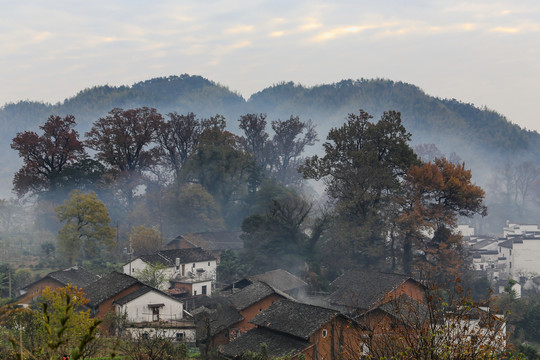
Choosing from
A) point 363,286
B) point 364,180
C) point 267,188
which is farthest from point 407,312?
point 267,188

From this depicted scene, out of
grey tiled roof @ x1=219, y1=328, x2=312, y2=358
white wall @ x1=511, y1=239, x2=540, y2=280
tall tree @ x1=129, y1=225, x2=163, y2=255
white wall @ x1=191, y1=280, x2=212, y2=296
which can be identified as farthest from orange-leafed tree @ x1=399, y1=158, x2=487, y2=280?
tall tree @ x1=129, y1=225, x2=163, y2=255

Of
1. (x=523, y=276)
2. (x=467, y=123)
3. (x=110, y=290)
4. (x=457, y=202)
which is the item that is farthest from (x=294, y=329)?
(x=467, y=123)

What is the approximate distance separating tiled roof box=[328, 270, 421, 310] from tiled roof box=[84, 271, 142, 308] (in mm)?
14024

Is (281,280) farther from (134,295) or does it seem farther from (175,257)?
(134,295)

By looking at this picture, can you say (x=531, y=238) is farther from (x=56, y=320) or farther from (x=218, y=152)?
(x=56, y=320)

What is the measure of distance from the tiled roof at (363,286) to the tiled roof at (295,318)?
7.62 metres

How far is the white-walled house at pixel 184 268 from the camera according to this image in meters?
42.7

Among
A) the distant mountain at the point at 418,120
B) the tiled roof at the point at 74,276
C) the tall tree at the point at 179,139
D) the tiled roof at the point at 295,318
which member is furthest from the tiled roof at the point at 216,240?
the distant mountain at the point at 418,120

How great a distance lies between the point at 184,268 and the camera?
44.6 metres

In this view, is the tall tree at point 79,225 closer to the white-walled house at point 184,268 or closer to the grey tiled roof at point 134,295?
the white-walled house at point 184,268

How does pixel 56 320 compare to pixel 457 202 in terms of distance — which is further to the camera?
pixel 457 202

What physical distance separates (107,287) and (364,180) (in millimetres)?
23333

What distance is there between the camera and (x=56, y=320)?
66.2 ft

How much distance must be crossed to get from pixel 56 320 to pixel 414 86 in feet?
610
